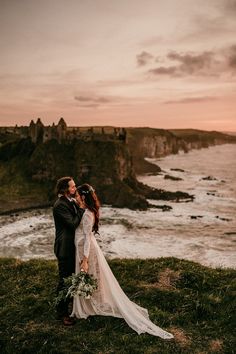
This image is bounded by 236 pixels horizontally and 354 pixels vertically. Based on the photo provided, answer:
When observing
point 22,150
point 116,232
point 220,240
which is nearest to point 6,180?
point 22,150

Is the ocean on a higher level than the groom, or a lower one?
lower

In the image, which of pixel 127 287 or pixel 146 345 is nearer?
pixel 146 345

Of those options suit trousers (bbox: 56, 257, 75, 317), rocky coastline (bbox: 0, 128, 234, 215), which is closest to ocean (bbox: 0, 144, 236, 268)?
rocky coastline (bbox: 0, 128, 234, 215)

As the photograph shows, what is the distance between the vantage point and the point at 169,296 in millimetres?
8961

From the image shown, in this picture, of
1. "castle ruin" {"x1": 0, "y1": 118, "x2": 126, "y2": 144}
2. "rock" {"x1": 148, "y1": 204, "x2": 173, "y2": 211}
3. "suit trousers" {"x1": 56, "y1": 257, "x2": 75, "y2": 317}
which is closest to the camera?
"suit trousers" {"x1": 56, "y1": 257, "x2": 75, "y2": 317}

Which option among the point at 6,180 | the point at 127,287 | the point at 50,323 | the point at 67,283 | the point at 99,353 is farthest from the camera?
the point at 6,180

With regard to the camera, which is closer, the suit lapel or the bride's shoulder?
the bride's shoulder

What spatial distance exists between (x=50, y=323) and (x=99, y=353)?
165 centimetres

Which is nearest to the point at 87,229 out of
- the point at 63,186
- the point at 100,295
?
the point at 63,186

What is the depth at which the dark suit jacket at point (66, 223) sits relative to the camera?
7.48 meters

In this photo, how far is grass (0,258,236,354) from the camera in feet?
23.1

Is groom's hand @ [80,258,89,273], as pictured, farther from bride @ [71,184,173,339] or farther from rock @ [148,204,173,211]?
rock @ [148,204,173,211]

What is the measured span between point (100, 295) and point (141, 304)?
126 centimetres

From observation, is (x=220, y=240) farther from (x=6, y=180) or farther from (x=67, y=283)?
(x=6, y=180)
